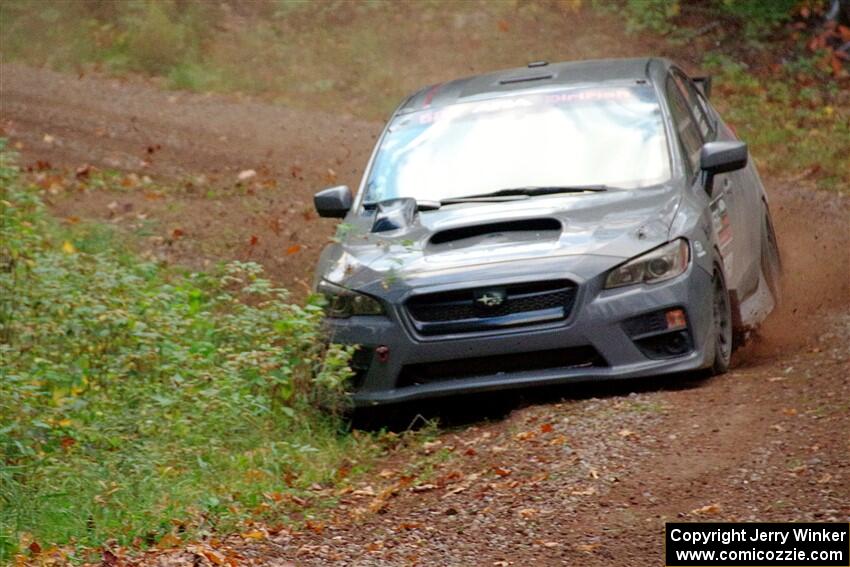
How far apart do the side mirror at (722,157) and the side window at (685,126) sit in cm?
13

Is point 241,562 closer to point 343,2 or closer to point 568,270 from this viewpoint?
point 568,270

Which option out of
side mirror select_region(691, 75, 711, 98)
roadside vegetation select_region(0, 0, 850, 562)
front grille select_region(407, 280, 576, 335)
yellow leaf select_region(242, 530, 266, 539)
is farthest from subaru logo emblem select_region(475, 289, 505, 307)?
side mirror select_region(691, 75, 711, 98)

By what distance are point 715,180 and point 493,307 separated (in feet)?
6.30

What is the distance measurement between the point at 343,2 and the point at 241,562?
1829 cm

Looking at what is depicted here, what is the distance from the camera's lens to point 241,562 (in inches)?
218

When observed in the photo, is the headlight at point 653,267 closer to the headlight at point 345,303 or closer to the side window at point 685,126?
the side window at point 685,126

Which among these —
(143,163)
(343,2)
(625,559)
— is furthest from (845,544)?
(343,2)

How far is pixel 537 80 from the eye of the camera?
9.16m

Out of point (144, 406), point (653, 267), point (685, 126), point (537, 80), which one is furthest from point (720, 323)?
point (144, 406)

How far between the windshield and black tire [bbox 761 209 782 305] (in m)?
1.51

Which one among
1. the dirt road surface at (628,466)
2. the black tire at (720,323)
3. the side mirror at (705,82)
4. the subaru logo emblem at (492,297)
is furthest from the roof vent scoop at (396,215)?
the side mirror at (705,82)

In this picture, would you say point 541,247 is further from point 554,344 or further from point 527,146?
point 527,146

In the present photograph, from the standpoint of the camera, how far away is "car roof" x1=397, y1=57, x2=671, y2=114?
9000 mm

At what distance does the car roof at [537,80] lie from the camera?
29.5 ft
